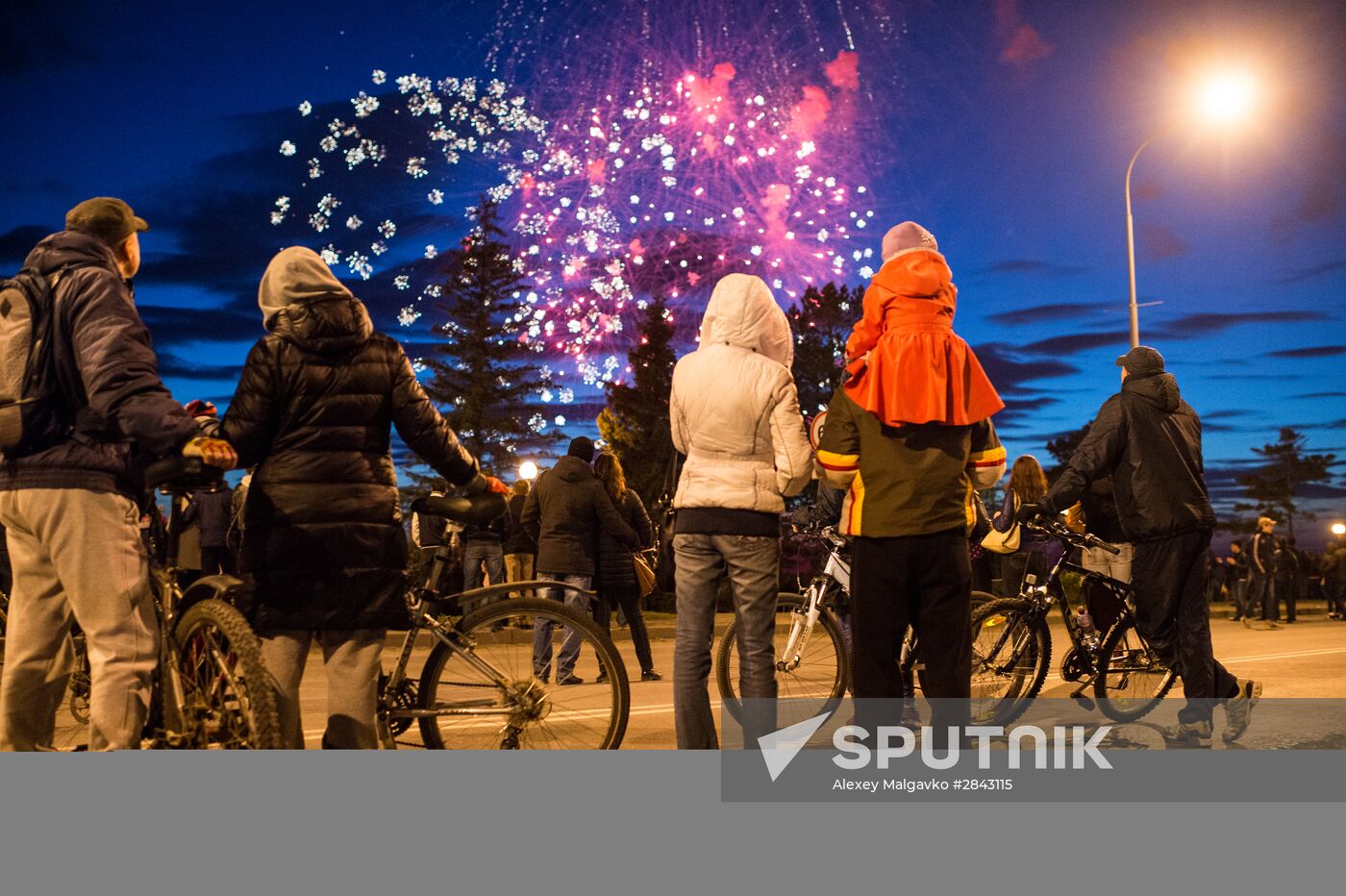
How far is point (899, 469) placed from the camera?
4836mm

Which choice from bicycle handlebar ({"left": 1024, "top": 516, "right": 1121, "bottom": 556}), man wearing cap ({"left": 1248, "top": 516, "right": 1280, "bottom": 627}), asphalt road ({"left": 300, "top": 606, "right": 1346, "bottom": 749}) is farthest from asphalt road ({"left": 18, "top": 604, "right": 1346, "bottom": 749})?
man wearing cap ({"left": 1248, "top": 516, "right": 1280, "bottom": 627})

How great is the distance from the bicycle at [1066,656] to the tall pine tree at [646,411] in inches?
1787

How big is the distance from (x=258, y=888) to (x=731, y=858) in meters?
1.37

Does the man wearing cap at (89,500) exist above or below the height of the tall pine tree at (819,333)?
below

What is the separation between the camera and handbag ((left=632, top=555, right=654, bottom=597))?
1075 centimetres

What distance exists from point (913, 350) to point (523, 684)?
1.97 meters

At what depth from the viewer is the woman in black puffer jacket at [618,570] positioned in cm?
1054

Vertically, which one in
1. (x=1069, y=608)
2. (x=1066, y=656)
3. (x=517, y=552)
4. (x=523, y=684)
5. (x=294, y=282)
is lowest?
(x=523, y=684)

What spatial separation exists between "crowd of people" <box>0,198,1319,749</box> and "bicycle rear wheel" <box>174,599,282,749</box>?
0.64 feet

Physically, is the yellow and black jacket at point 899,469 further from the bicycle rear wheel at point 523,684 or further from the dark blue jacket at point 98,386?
the dark blue jacket at point 98,386

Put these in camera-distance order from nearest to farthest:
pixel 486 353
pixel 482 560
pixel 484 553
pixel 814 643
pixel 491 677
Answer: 1. pixel 491 677
2. pixel 814 643
3. pixel 484 553
4. pixel 482 560
5. pixel 486 353

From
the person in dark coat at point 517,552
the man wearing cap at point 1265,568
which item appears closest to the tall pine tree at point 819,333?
the man wearing cap at point 1265,568

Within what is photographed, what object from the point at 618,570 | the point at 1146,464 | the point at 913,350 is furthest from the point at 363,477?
the point at 618,570

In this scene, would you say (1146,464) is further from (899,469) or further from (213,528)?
(213,528)
